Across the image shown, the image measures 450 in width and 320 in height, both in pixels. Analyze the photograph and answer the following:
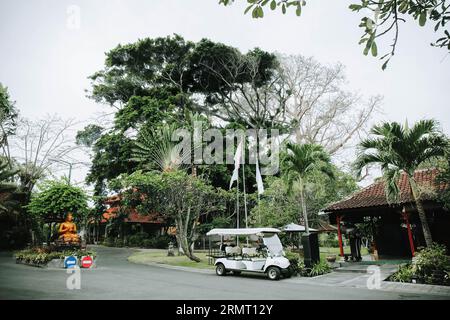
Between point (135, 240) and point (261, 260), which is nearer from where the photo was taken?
point (261, 260)

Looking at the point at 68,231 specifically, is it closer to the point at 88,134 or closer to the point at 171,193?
the point at 171,193

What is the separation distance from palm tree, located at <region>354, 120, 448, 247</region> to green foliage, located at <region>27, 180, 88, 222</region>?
46.6 feet

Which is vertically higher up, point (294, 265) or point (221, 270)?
point (294, 265)

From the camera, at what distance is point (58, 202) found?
50.3 ft

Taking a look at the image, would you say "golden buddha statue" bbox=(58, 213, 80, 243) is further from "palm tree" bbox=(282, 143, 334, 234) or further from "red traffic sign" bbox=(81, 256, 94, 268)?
"palm tree" bbox=(282, 143, 334, 234)

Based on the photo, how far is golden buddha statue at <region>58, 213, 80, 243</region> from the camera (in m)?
15.9

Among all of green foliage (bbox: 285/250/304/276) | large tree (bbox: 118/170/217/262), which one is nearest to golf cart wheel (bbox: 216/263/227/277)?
green foliage (bbox: 285/250/304/276)

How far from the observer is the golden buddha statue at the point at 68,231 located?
1594cm

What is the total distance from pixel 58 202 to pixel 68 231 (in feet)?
5.96

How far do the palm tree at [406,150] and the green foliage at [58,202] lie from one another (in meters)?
14.2

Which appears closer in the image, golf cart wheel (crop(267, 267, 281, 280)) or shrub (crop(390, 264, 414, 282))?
shrub (crop(390, 264, 414, 282))

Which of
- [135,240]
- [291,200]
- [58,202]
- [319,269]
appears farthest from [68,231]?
[135,240]

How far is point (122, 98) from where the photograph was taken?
30094mm
